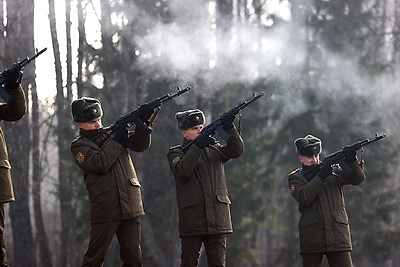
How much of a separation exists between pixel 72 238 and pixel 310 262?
10.3m

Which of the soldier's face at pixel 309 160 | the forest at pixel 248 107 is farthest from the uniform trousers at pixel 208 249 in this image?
the forest at pixel 248 107

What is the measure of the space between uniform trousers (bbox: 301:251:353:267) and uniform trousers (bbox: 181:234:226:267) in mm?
872

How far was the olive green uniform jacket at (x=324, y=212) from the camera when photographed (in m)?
8.18

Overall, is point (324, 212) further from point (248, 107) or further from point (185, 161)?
point (248, 107)

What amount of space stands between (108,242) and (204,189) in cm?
110

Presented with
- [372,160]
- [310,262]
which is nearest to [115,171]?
[310,262]

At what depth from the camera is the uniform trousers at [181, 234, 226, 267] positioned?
7.91m

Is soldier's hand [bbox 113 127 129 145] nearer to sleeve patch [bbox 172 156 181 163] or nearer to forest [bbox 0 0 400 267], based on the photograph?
sleeve patch [bbox 172 156 181 163]

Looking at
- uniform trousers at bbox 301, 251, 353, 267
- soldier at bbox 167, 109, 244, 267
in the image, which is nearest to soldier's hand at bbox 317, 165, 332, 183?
uniform trousers at bbox 301, 251, 353, 267

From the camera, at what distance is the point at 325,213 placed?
27.1ft

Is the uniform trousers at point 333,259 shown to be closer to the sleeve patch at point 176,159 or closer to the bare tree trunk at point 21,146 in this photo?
the sleeve patch at point 176,159

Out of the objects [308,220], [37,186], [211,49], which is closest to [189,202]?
[308,220]

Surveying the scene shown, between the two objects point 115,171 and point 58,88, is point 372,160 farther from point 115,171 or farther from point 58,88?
Result: point 115,171

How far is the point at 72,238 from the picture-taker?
58.5ft
